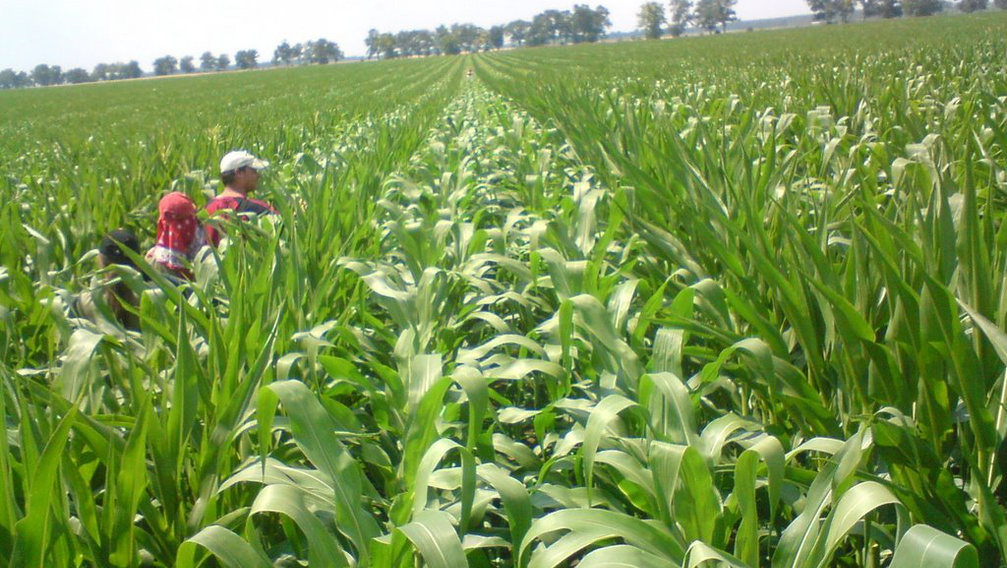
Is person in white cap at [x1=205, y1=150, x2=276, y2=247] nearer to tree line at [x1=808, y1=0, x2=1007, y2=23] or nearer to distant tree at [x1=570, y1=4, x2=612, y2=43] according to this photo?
tree line at [x1=808, y1=0, x2=1007, y2=23]

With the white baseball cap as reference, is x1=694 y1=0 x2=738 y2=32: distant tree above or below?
above

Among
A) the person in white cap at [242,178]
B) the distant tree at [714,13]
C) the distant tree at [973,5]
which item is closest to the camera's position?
the person in white cap at [242,178]

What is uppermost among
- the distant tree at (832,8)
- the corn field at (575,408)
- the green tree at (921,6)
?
the distant tree at (832,8)

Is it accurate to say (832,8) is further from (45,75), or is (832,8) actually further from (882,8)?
(45,75)

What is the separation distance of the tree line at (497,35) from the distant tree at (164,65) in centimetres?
3165

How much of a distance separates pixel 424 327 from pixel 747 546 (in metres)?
1.36

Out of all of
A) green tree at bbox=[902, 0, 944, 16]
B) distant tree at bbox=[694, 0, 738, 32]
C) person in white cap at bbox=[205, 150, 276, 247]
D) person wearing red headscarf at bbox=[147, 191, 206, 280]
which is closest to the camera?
person wearing red headscarf at bbox=[147, 191, 206, 280]

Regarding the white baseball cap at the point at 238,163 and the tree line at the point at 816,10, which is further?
the tree line at the point at 816,10

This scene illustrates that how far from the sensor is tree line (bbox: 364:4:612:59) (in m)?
116

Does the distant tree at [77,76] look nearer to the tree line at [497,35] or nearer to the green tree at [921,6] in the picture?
the tree line at [497,35]

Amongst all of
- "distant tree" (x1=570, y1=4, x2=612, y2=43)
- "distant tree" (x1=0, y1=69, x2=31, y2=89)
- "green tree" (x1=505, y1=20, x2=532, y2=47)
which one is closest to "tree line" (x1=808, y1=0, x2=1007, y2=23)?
"distant tree" (x1=570, y1=4, x2=612, y2=43)

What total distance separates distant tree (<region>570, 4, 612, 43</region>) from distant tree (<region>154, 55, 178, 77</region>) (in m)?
65.0

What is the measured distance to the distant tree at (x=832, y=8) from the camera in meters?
91.1

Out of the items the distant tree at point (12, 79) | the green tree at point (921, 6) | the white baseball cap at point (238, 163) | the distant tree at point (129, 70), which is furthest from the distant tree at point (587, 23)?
the white baseball cap at point (238, 163)
